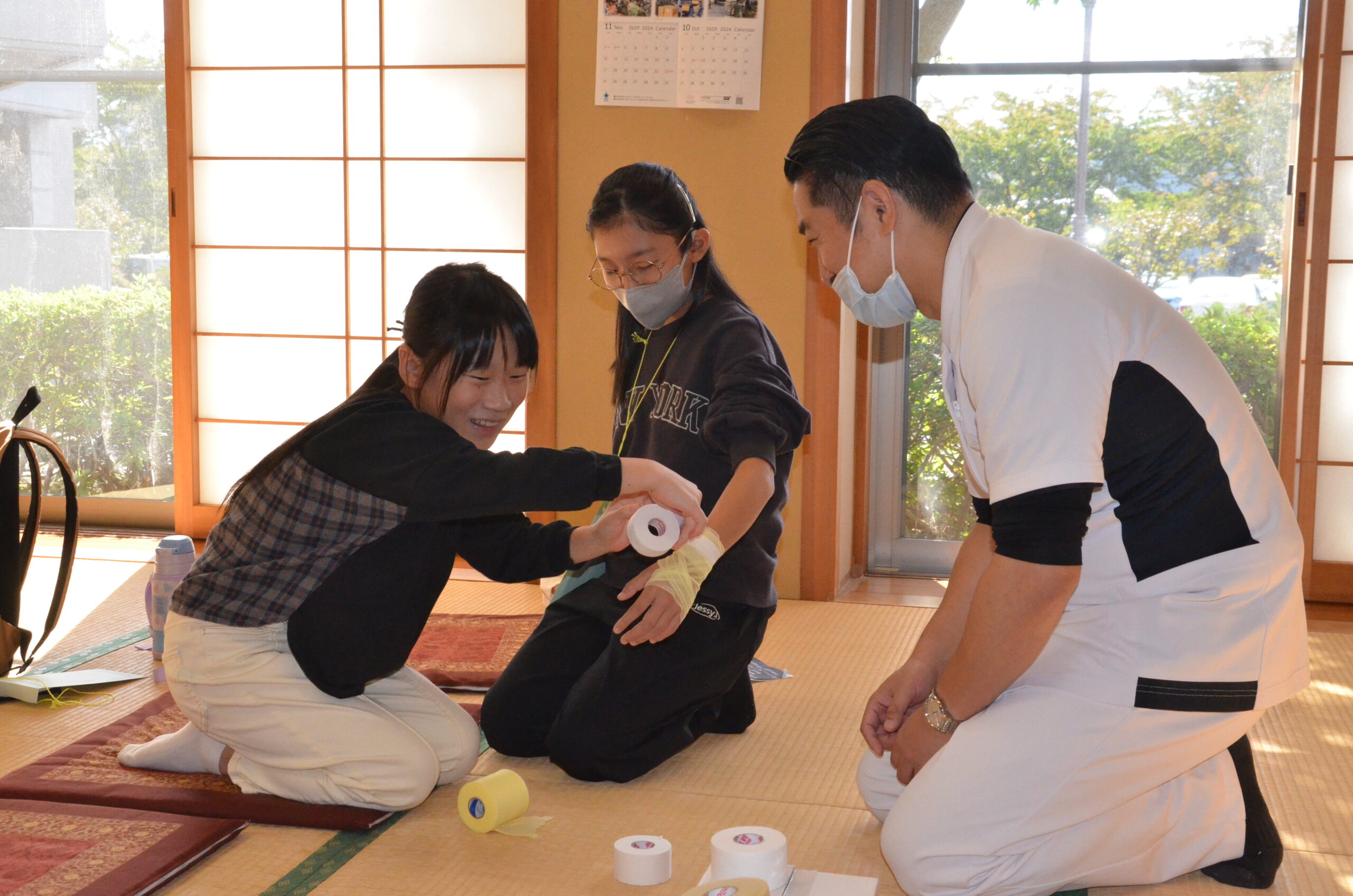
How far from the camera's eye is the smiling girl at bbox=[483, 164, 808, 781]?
1865 millimetres

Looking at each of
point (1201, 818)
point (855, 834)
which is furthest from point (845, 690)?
point (1201, 818)

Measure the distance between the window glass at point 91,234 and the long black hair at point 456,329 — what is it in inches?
107

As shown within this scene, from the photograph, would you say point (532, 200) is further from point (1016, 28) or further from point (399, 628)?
point (399, 628)

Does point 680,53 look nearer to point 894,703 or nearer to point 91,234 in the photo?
point 894,703

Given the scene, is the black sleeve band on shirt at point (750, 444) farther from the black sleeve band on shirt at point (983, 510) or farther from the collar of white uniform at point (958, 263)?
the collar of white uniform at point (958, 263)

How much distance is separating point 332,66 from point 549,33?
802mm

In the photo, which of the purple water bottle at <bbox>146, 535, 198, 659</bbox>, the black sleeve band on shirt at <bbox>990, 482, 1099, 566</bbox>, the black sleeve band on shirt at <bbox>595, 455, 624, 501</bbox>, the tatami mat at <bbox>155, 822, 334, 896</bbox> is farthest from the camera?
the purple water bottle at <bbox>146, 535, 198, 659</bbox>

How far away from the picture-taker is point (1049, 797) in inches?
55.2

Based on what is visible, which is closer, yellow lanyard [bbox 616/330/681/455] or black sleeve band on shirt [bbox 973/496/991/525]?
black sleeve band on shirt [bbox 973/496/991/525]

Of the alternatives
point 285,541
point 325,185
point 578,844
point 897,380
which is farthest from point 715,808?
point 325,185

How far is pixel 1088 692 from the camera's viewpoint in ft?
4.69

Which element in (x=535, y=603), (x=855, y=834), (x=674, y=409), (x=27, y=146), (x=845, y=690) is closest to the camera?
(x=855, y=834)

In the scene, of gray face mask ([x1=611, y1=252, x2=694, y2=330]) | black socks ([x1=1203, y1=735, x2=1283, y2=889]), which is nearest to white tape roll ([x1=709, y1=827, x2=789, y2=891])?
black socks ([x1=1203, y1=735, x2=1283, y2=889])

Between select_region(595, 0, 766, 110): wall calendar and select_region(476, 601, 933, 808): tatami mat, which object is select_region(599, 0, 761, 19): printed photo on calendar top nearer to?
select_region(595, 0, 766, 110): wall calendar
